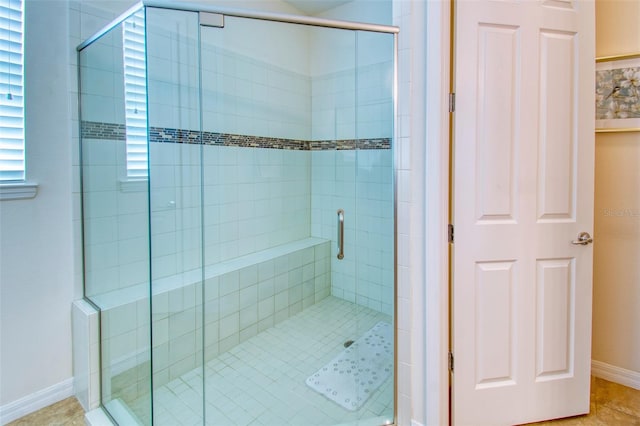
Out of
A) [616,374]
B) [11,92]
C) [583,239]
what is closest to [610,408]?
[616,374]

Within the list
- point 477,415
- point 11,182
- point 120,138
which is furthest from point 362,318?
point 11,182

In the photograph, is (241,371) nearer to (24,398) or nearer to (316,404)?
(316,404)

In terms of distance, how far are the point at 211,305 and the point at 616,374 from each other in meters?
2.44

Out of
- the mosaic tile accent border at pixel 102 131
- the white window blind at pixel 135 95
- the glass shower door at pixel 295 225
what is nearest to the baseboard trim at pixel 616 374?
the glass shower door at pixel 295 225

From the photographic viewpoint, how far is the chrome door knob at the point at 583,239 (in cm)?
156

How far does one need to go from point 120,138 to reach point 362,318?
74.4 inches

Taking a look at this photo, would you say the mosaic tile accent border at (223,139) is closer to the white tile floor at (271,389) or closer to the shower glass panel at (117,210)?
the shower glass panel at (117,210)

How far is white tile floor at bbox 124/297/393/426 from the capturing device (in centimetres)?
159

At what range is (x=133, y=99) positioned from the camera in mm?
1646

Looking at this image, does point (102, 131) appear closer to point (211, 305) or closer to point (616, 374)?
point (211, 305)

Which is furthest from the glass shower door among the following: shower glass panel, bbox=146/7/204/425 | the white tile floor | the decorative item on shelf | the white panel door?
the decorative item on shelf

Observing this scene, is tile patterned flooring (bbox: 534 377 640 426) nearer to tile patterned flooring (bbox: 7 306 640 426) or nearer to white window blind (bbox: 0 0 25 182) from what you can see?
tile patterned flooring (bbox: 7 306 640 426)

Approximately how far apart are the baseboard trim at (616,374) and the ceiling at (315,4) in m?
3.22

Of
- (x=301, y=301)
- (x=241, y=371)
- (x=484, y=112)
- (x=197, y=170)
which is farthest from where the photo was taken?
(x=301, y=301)
